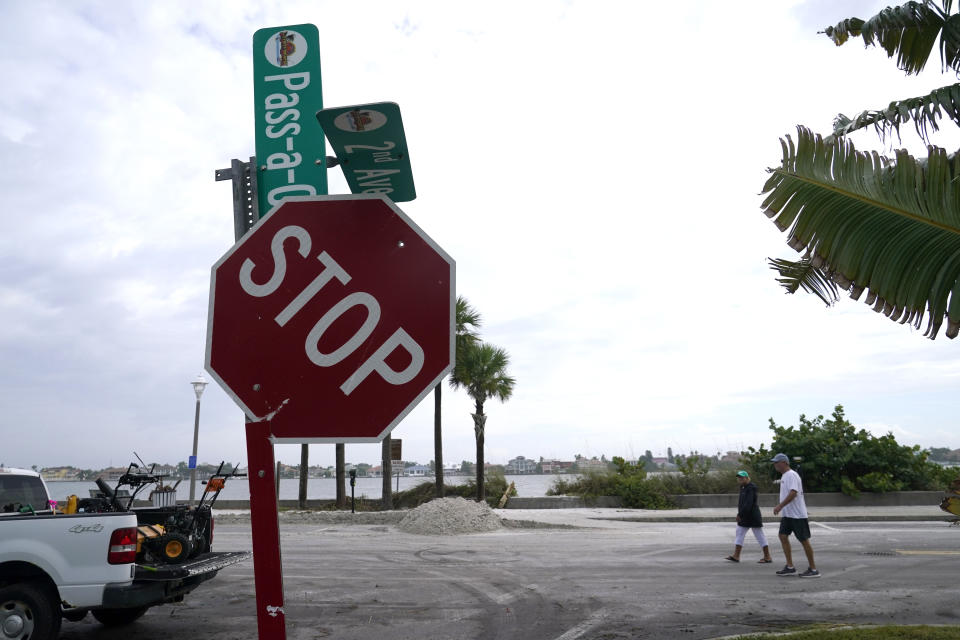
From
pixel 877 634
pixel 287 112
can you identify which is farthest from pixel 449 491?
pixel 287 112

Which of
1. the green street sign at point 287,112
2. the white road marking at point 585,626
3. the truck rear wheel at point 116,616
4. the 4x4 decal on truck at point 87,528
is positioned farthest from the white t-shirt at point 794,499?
the green street sign at point 287,112

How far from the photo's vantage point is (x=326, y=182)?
3.45 meters

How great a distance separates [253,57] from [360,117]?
1688 millimetres

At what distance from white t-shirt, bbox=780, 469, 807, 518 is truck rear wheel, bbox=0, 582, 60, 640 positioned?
31.9 feet

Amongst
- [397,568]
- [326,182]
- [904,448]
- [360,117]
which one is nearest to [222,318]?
[360,117]

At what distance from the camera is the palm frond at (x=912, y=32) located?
18.7 feet

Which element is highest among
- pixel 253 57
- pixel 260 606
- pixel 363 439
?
pixel 253 57

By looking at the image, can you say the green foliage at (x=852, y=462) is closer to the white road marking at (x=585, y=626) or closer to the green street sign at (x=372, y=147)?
the white road marking at (x=585, y=626)

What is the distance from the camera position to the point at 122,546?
20.9 feet

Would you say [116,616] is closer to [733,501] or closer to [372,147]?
[372,147]

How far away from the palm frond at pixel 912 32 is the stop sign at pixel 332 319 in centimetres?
532

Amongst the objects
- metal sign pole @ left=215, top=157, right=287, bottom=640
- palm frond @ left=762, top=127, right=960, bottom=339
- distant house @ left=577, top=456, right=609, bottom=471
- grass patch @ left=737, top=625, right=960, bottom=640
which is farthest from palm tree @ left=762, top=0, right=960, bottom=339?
distant house @ left=577, top=456, right=609, bottom=471

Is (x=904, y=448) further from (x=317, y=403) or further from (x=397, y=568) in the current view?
(x=317, y=403)

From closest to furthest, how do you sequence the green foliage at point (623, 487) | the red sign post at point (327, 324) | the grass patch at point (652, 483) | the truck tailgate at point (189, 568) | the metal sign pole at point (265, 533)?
the metal sign pole at point (265, 533) → the red sign post at point (327, 324) → the truck tailgate at point (189, 568) → the green foliage at point (623, 487) → the grass patch at point (652, 483)
